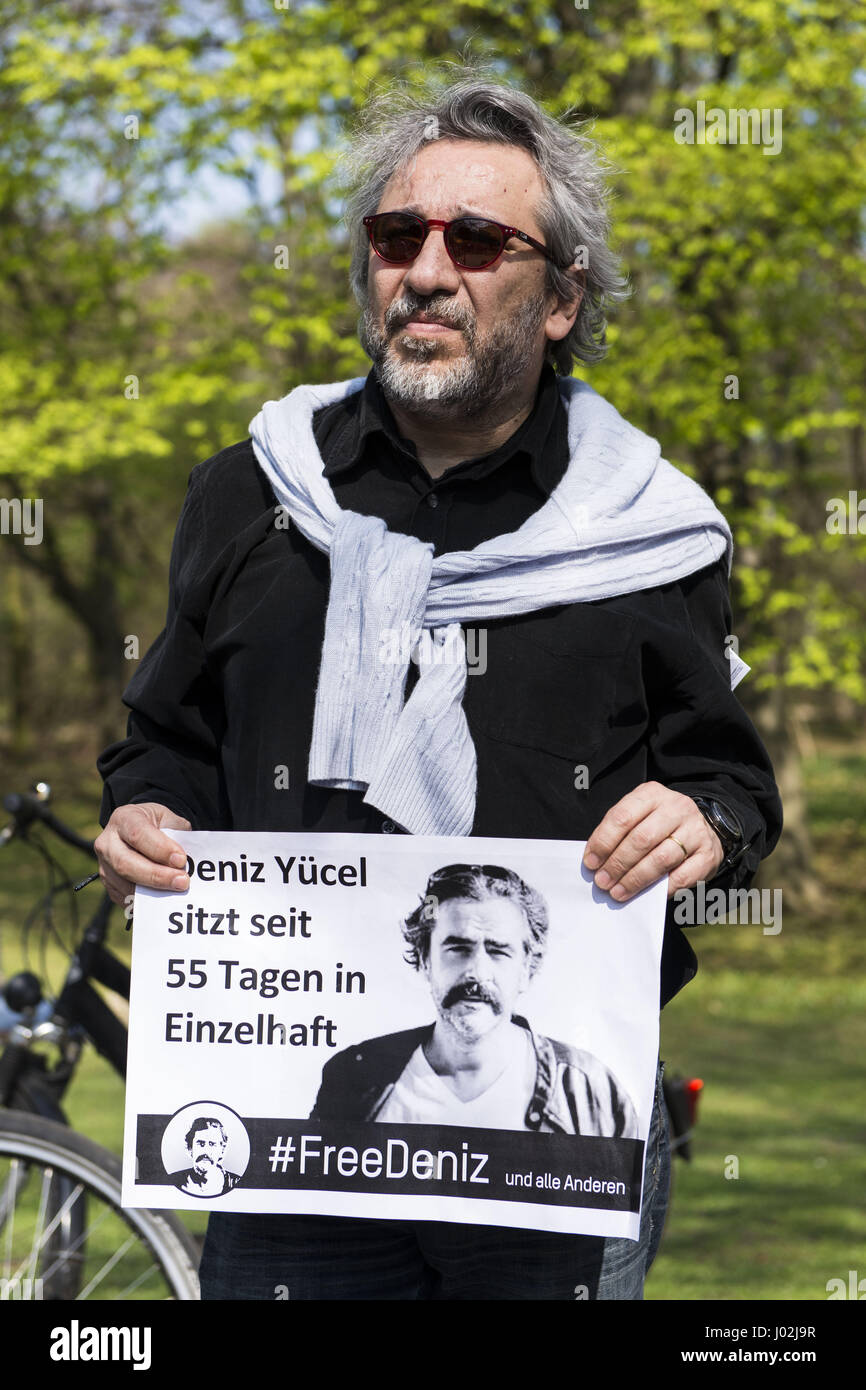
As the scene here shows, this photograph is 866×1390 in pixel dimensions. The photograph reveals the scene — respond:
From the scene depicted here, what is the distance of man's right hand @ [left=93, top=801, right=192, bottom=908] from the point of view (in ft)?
7.61

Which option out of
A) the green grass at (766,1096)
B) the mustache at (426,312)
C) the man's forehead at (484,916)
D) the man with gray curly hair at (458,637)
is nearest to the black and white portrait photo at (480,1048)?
the man's forehead at (484,916)

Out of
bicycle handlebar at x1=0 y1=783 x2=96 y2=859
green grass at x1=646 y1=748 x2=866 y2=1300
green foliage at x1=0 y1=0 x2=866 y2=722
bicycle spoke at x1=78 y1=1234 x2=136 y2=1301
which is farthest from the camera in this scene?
green foliage at x1=0 y1=0 x2=866 y2=722

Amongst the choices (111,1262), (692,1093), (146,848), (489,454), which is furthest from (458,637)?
(692,1093)

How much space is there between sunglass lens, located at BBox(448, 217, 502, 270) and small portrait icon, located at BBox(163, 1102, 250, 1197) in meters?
1.26

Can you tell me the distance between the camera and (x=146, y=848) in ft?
7.63

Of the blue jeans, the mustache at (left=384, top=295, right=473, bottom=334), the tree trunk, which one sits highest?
the tree trunk

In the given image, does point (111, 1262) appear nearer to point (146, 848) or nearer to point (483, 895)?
point (146, 848)

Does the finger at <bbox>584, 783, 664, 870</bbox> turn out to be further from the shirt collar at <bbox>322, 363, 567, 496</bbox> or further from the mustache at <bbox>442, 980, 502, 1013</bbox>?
the shirt collar at <bbox>322, 363, 567, 496</bbox>

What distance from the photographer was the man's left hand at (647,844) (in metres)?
2.20

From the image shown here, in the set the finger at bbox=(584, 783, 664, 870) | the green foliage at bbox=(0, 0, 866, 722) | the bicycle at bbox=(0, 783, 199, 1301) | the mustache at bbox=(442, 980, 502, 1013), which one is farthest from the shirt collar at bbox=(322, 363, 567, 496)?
the green foliage at bbox=(0, 0, 866, 722)

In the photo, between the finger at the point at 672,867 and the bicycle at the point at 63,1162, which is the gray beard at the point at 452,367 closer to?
the finger at the point at 672,867

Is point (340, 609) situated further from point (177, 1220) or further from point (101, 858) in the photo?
point (177, 1220)

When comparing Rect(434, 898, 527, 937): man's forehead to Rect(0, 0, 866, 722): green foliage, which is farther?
Rect(0, 0, 866, 722): green foliage
